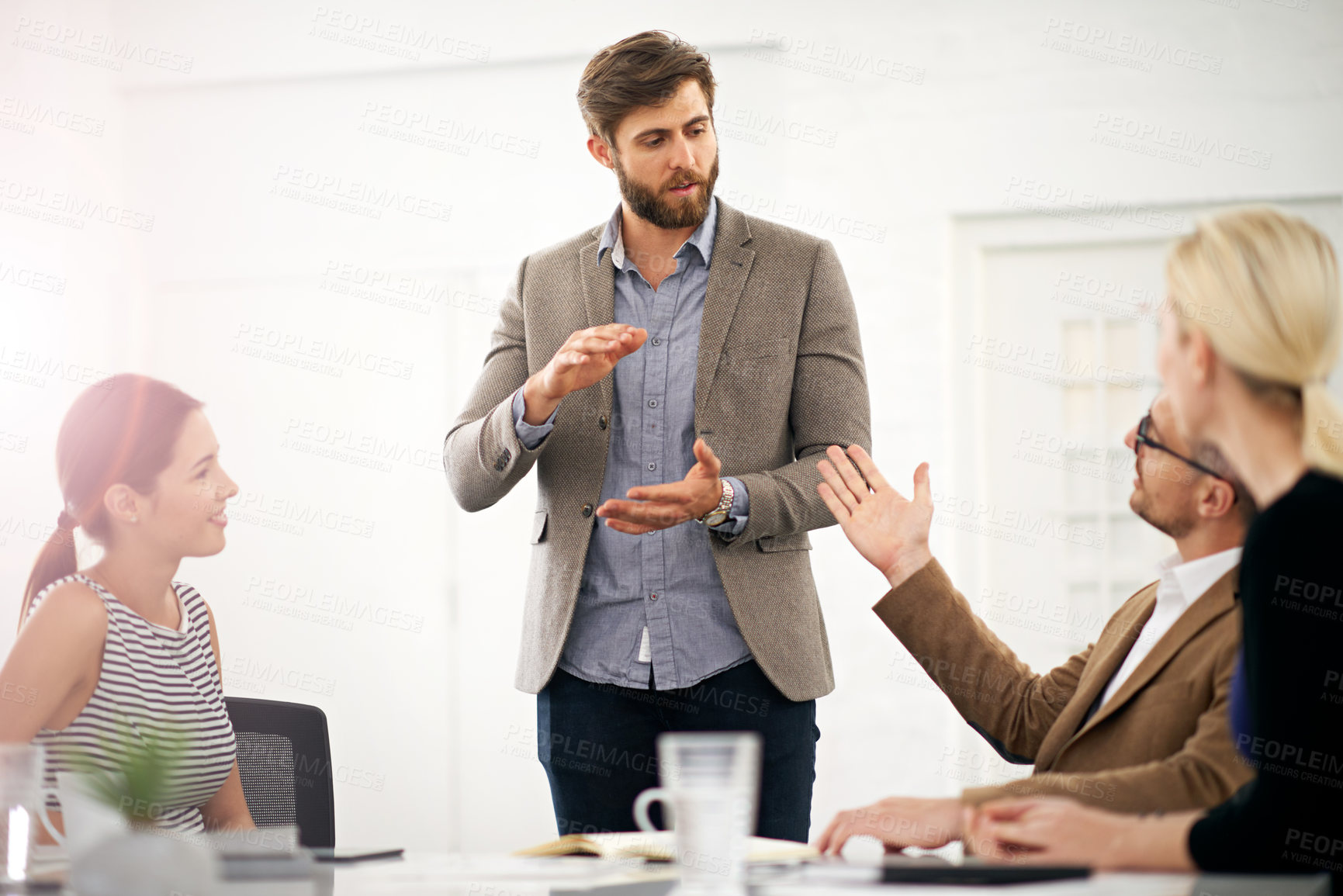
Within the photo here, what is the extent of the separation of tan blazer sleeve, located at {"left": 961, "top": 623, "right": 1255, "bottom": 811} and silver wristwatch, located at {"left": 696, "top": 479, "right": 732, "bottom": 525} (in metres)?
0.78

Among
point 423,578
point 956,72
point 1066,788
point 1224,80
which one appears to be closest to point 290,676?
point 423,578

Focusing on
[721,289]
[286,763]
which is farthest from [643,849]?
[721,289]

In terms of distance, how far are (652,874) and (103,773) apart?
0.55 metres

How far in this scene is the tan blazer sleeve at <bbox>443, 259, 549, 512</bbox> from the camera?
211 centimetres

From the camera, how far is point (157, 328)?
4402 mm

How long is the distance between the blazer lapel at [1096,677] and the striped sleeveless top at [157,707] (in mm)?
1111

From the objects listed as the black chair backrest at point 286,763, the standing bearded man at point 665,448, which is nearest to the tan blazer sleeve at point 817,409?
the standing bearded man at point 665,448

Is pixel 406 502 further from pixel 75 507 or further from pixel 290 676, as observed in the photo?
pixel 75 507

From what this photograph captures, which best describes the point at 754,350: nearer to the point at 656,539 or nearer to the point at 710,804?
the point at 656,539

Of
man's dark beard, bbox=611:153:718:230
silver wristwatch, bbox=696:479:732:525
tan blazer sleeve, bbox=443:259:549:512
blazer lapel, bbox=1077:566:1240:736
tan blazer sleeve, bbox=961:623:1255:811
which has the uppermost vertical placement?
man's dark beard, bbox=611:153:718:230

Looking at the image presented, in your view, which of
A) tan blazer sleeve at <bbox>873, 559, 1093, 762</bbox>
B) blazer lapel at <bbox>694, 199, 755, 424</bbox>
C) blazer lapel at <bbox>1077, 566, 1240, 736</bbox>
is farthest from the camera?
blazer lapel at <bbox>694, 199, 755, 424</bbox>

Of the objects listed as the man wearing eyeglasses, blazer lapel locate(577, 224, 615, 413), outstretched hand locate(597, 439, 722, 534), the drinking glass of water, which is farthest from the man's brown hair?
the drinking glass of water

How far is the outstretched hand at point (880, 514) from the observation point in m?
1.71

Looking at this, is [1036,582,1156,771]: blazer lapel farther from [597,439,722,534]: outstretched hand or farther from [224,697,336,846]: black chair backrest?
[224,697,336,846]: black chair backrest
